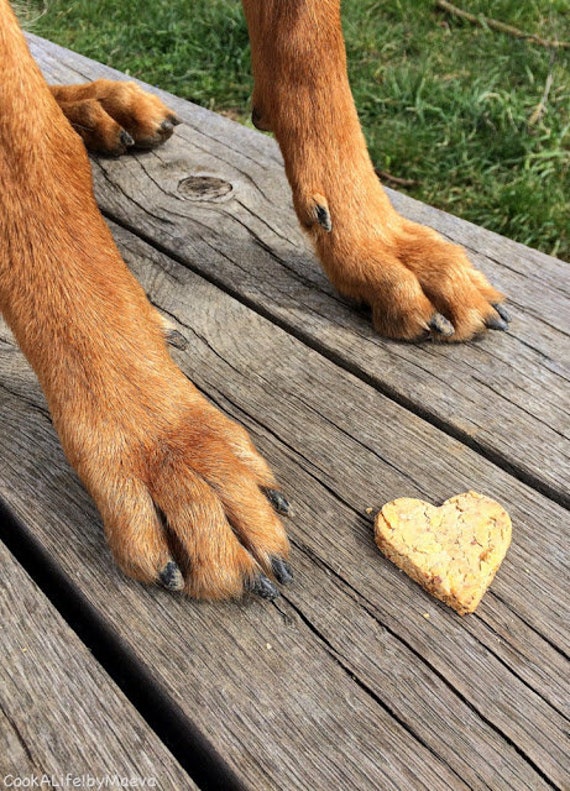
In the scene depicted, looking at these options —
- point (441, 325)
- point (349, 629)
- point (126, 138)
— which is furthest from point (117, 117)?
point (349, 629)

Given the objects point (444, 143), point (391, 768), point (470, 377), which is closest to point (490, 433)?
point (470, 377)

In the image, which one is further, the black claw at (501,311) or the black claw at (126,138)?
the black claw at (126,138)

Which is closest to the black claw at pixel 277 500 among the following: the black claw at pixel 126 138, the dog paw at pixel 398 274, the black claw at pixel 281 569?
the black claw at pixel 281 569

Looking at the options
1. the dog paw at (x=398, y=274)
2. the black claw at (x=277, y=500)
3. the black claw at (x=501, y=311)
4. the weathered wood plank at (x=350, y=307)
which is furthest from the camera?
the black claw at (x=501, y=311)

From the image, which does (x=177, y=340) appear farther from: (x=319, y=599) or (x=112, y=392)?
(x=319, y=599)

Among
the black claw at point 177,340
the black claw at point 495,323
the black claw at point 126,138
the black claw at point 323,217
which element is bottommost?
the black claw at point 177,340

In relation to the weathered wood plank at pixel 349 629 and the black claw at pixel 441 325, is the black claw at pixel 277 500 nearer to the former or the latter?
the weathered wood plank at pixel 349 629

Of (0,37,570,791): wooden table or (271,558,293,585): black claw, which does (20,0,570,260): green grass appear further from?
(271,558,293,585): black claw
